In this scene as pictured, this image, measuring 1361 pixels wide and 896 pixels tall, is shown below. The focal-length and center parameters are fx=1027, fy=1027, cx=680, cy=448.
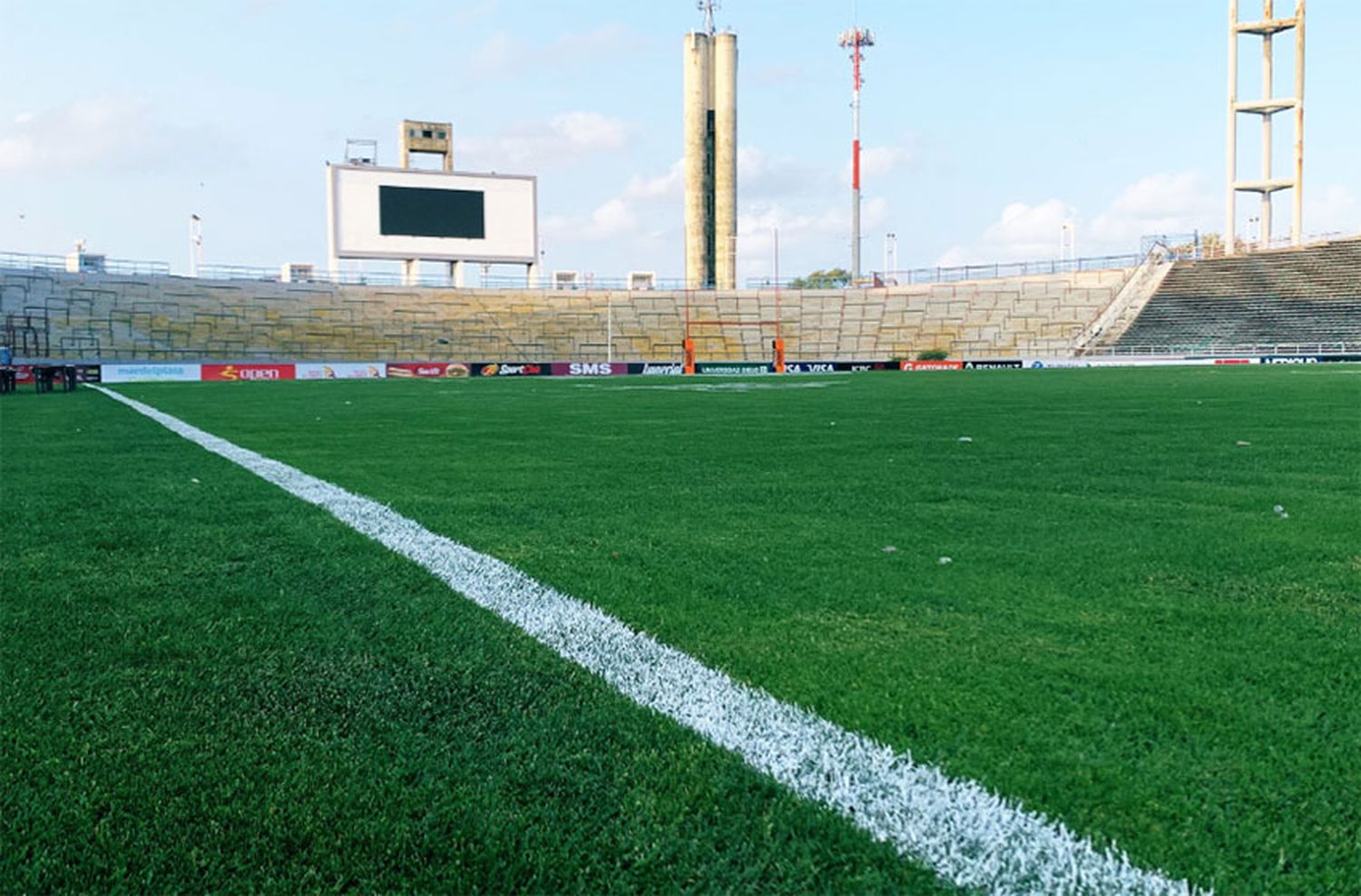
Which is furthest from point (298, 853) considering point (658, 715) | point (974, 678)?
point (974, 678)

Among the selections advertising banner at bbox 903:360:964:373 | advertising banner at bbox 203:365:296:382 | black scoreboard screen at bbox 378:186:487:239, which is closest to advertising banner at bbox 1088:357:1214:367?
advertising banner at bbox 903:360:964:373

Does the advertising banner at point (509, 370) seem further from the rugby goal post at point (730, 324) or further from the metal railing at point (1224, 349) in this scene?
the metal railing at point (1224, 349)

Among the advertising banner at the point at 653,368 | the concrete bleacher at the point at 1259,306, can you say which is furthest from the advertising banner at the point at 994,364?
the advertising banner at the point at 653,368

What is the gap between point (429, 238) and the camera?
4391 centimetres

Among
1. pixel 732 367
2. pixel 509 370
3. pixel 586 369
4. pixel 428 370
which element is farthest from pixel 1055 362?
pixel 428 370

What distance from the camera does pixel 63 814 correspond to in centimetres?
160

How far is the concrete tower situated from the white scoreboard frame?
1731 centimetres

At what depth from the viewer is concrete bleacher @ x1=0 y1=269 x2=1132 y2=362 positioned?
39531 millimetres

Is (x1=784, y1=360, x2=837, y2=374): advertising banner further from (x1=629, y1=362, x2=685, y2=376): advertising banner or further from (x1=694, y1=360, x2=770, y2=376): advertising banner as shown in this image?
(x1=629, y1=362, x2=685, y2=376): advertising banner

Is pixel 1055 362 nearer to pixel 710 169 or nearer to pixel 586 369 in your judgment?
pixel 586 369

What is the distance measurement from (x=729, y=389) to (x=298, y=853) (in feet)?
59.7

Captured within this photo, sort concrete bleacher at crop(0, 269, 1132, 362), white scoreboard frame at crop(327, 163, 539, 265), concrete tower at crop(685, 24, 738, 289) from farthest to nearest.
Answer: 1. concrete tower at crop(685, 24, 738, 289)
2. white scoreboard frame at crop(327, 163, 539, 265)
3. concrete bleacher at crop(0, 269, 1132, 362)

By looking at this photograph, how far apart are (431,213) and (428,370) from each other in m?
10.5

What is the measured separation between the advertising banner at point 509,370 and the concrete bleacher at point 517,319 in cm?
654
